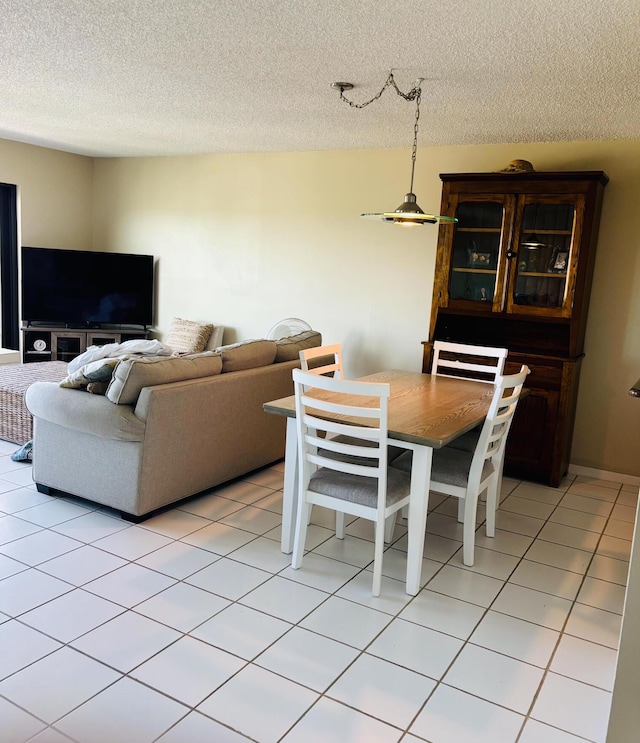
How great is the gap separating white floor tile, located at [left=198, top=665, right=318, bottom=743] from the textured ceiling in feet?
7.89

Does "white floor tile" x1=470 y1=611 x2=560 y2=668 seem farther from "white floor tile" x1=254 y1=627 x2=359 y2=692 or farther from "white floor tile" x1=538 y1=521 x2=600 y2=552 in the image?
"white floor tile" x1=538 y1=521 x2=600 y2=552

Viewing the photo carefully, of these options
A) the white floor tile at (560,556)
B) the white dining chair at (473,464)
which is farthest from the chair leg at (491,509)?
the white floor tile at (560,556)

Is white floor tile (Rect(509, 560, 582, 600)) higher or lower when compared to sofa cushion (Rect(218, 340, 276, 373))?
lower

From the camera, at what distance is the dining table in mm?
2621

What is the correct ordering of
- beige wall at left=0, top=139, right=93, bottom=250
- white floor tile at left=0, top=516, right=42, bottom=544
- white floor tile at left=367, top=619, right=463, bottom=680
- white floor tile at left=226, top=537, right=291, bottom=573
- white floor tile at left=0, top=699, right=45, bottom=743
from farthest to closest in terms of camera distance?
beige wall at left=0, top=139, right=93, bottom=250 < white floor tile at left=0, top=516, right=42, bottom=544 < white floor tile at left=226, top=537, right=291, bottom=573 < white floor tile at left=367, top=619, right=463, bottom=680 < white floor tile at left=0, top=699, right=45, bottom=743

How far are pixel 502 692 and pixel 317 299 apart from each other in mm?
3757

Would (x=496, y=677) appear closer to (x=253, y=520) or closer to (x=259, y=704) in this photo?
(x=259, y=704)

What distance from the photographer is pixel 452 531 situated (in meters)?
3.40

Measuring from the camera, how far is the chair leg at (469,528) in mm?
2906

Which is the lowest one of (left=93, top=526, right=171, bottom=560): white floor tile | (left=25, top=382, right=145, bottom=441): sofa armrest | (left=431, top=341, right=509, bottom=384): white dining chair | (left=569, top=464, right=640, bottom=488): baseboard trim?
(left=93, top=526, right=171, bottom=560): white floor tile

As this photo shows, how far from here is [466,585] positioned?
2816mm

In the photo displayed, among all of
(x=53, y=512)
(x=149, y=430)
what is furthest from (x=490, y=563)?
(x=53, y=512)

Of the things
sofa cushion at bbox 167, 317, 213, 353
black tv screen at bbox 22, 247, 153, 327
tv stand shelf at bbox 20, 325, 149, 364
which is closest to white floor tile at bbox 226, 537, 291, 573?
sofa cushion at bbox 167, 317, 213, 353

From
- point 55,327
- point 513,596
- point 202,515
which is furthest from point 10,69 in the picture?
point 513,596
